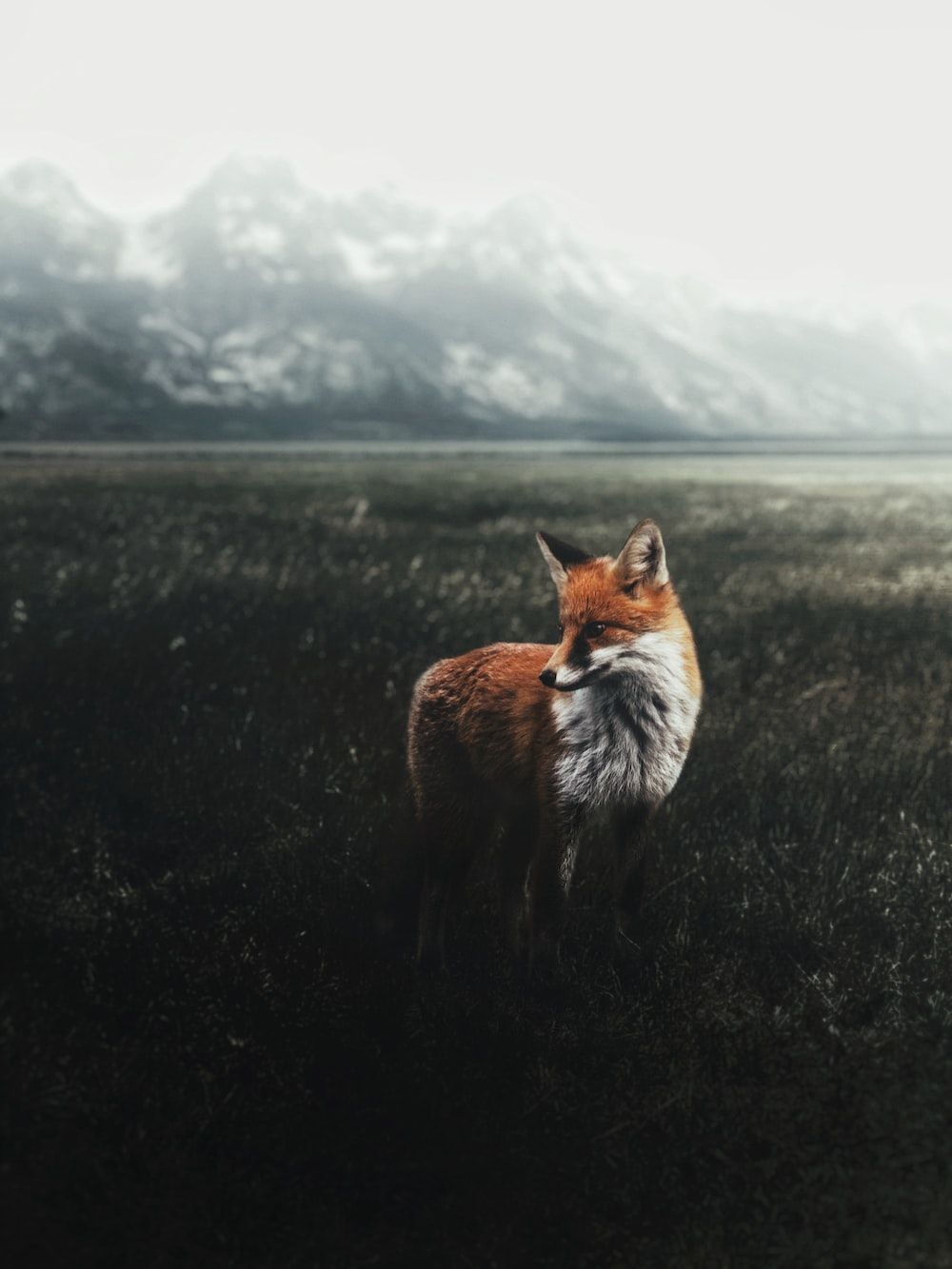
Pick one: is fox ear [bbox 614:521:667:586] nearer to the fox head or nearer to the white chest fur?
the fox head

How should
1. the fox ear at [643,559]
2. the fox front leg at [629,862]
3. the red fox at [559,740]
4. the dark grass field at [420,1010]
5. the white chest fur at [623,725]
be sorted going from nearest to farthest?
the dark grass field at [420,1010], the fox ear at [643,559], the red fox at [559,740], the white chest fur at [623,725], the fox front leg at [629,862]

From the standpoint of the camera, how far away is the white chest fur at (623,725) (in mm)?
3109

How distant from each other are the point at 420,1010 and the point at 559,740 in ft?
3.52

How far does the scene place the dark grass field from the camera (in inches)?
107

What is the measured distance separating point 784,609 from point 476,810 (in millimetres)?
8610

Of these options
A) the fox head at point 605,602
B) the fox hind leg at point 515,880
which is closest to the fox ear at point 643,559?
the fox head at point 605,602

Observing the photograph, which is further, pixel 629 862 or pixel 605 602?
pixel 629 862

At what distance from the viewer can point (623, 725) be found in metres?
3.15

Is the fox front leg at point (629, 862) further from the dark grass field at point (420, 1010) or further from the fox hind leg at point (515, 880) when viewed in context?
the fox hind leg at point (515, 880)

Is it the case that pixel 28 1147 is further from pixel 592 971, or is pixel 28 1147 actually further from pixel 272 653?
pixel 272 653

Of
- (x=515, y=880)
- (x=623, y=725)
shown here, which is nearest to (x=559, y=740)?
(x=623, y=725)

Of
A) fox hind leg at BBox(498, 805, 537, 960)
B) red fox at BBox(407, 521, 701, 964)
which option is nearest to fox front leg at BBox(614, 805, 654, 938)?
red fox at BBox(407, 521, 701, 964)

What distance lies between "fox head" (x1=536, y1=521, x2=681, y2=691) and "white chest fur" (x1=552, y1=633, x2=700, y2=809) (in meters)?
0.09

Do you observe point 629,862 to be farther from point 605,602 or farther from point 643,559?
point 643,559
